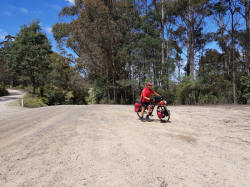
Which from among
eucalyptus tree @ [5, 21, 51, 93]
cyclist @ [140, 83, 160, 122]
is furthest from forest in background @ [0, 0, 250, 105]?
cyclist @ [140, 83, 160, 122]

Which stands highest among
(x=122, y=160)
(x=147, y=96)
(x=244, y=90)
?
(x=244, y=90)

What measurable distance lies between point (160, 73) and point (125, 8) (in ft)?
34.7

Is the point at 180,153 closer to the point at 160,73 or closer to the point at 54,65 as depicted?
the point at 160,73

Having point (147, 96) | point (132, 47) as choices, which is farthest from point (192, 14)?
point (147, 96)

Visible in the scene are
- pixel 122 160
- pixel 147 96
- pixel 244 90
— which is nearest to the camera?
pixel 122 160

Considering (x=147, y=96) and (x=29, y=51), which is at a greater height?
(x=29, y=51)

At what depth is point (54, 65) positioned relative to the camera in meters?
27.4

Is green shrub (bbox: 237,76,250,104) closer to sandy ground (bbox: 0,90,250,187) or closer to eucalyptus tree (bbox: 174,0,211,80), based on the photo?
eucalyptus tree (bbox: 174,0,211,80)

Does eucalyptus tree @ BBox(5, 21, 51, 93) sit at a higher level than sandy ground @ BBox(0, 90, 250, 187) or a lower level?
higher

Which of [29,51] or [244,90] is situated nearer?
[244,90]

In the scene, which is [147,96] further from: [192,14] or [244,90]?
[192,14]

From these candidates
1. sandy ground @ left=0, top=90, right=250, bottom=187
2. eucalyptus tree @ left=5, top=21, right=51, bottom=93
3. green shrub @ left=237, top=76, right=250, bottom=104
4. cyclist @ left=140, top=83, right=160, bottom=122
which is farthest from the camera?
eucalyptus tree @ left=5, top=21, right=51, bottom=93

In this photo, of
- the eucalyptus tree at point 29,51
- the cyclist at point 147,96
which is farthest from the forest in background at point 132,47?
the cyclist at point 147,96

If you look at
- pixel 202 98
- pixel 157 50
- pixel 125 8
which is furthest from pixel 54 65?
pixel 202 98
